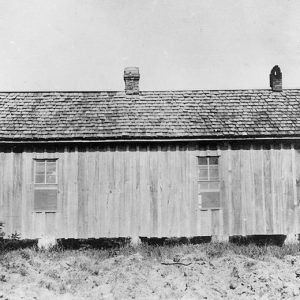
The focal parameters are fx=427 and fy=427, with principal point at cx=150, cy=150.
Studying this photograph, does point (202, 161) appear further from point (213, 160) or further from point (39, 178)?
point (39, 178)

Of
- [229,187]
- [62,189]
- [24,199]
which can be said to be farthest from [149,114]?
[24,199]

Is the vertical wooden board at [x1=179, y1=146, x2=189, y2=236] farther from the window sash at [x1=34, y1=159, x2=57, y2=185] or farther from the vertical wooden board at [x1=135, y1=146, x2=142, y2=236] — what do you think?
the window sash at [x1=34, y1=159, x2=57, y2=185]

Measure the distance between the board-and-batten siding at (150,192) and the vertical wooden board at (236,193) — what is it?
0.12 feet

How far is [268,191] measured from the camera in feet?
51.9

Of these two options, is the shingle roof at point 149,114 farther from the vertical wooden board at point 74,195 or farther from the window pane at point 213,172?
the window pane at point 213,172

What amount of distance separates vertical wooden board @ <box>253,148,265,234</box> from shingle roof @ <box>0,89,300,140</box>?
0.91 metres

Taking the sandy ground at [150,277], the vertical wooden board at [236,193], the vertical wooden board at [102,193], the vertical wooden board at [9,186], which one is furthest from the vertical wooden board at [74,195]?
the vertical wooden board at [236,193]

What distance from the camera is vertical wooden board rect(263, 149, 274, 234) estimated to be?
15.6 metres

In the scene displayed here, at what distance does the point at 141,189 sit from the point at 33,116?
17.5 feet

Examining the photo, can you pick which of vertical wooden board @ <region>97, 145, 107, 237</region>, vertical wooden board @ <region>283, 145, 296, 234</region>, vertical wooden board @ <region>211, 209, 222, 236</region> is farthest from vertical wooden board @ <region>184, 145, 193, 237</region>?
vertical wooden board @ <region>283, 145, 296, 234</region>

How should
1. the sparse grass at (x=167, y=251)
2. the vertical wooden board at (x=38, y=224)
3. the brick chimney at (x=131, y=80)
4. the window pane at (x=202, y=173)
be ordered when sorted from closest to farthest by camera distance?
the sparse grass at (x=167, y=251)
the vertical wooden board at (x=38, y=224)
the window pane at (x=202, y=173)
the brick chimney at (x=131, y=80)

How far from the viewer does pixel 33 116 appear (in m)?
17.1

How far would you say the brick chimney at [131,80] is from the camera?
19.0 m

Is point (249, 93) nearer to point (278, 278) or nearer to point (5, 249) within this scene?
point (278, 278)
